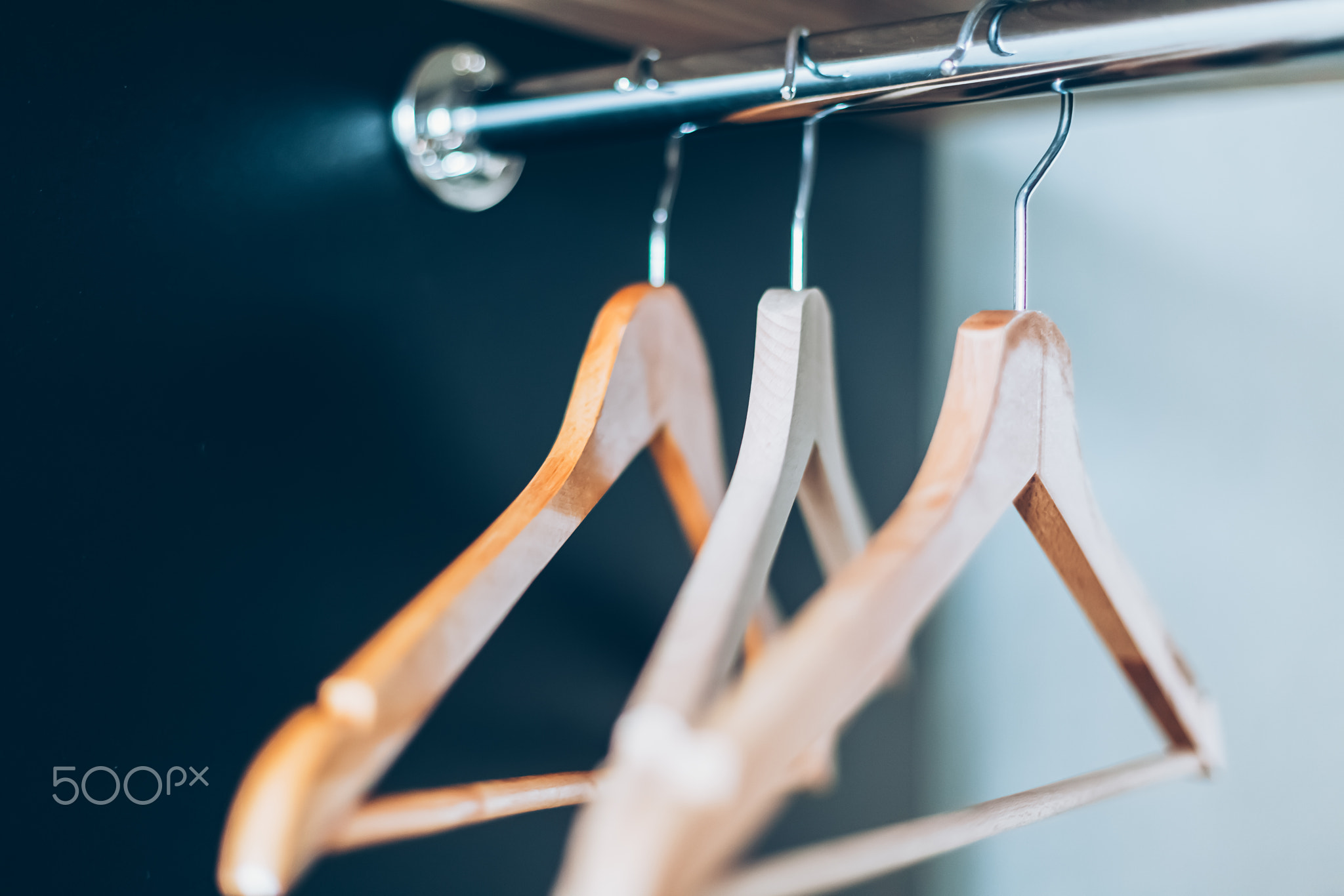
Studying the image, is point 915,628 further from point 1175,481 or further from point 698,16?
point 1175,481

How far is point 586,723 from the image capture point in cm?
83

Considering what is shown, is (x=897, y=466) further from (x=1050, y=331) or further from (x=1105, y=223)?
(x=1050, y=331)

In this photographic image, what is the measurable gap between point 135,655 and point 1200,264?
93 cm

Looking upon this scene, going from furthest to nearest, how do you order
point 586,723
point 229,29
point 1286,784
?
point 1286,784, point 586,723, point 229,29

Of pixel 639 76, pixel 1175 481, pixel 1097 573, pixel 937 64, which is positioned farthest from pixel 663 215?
pixel 1175 481

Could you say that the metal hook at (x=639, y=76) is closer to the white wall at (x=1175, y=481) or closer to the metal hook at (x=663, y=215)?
the metal hook at (x=663, y=215)

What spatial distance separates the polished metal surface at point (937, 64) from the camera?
42 centimetres

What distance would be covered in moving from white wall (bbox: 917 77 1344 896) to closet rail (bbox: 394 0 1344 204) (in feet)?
1.25

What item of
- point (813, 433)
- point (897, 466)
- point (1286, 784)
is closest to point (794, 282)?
point (813, 433)

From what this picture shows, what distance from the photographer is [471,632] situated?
1.47ft

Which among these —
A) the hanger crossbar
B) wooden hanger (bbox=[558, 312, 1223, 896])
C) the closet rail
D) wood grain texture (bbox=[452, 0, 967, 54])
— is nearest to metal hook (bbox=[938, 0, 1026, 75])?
the closet rail

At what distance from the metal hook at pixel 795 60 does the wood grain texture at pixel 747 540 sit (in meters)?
0.10

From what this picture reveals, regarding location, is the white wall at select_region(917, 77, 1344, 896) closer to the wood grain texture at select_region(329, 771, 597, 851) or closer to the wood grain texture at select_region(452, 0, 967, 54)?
the wood grain texture at select_region(452, 0, 967, 54)

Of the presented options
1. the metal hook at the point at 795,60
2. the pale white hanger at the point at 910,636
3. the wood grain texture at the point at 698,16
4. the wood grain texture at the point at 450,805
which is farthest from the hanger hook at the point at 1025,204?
the wood grain texture at the point at 450,805
